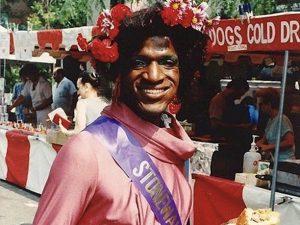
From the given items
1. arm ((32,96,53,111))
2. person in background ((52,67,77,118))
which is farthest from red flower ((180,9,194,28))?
arm ((32,96,53,111))

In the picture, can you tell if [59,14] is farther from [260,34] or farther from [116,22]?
[116,22]

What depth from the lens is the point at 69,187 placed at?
5.00ft

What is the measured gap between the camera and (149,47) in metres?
1.77

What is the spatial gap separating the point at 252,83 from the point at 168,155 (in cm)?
1246

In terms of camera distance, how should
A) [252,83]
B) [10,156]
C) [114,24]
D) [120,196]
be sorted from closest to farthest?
1. [120,196]
2. [114,24]
3. [10,156]
4. [252,83]

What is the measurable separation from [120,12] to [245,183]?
379cm

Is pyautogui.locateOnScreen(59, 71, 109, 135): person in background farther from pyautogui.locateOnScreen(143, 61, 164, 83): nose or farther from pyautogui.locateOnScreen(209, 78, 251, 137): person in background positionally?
pyautogui.locateOnScreen(143, 61, 164, 83): nose

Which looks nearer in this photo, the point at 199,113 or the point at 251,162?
the point at 251,162

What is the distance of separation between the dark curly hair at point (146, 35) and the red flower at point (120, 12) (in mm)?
16

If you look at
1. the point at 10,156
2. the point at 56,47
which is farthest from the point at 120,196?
the point at 10,156

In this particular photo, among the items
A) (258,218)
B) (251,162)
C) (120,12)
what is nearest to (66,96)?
(251,162)

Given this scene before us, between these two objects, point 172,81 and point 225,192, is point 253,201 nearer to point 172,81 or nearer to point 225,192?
point 225,192

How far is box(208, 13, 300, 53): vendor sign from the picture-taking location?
449 cm

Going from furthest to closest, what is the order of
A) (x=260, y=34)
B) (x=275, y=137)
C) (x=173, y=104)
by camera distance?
(x=275, y=137) → (x=260, y=34) → (x=173, y=104)
